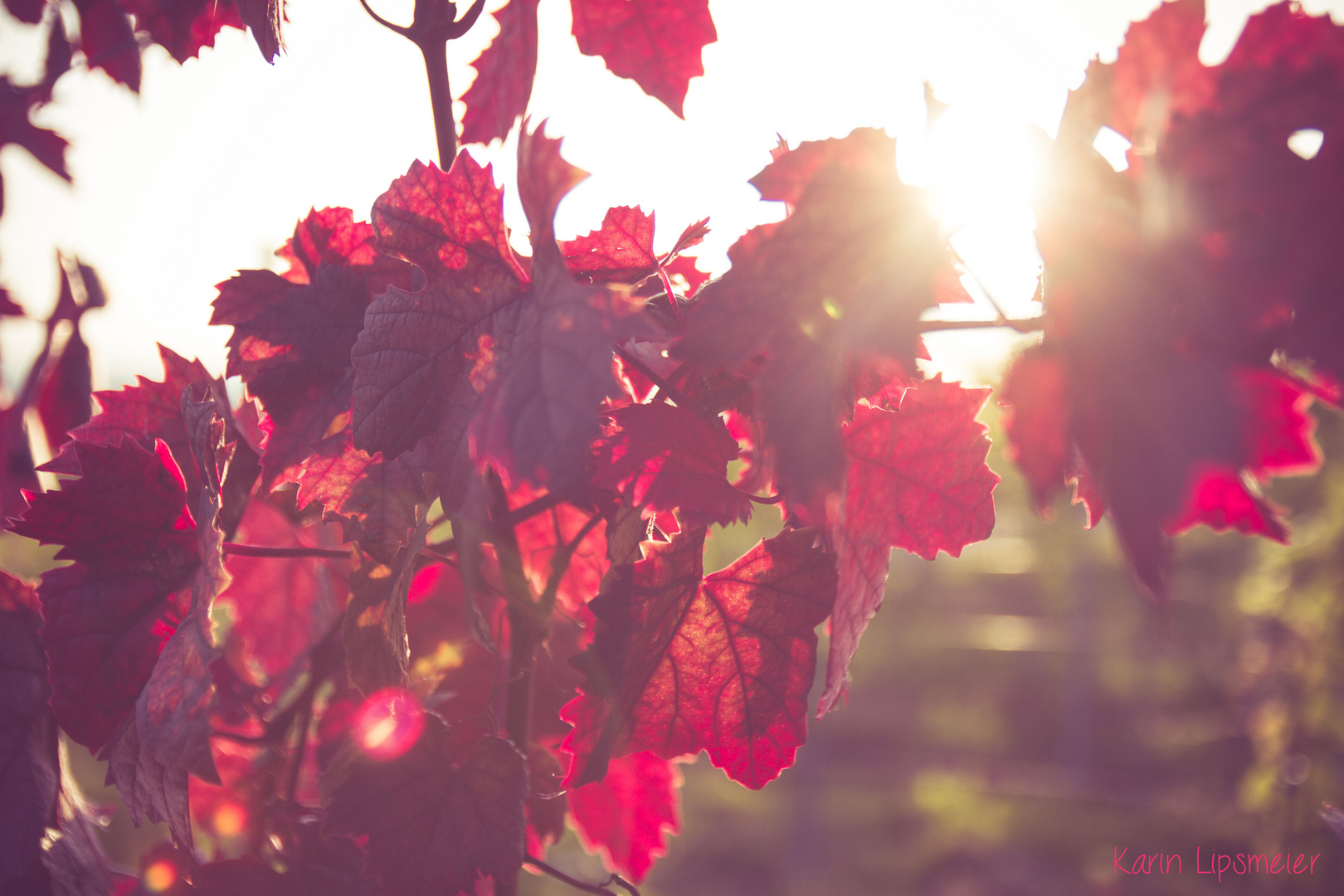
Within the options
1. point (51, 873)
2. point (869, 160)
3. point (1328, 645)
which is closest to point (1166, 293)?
point (869, 160)

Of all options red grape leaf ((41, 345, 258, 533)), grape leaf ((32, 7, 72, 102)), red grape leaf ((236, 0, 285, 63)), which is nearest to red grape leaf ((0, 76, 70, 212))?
grape leaf ((32, 7, 72, 102))

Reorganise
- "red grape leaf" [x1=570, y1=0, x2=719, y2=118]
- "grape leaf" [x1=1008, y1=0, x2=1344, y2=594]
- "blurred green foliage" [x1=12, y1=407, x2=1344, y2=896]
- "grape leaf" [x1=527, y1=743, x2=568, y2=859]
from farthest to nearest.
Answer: "blurred green foliage" [x1=12, y1=407, x2=1344, y2=896], "grape leaf" [x1=527, y1=743, x2=568, y2=859], "red grape leaf" [x1=570, y1=0, x2=719, y2=118], "grape leaf" [x1=1008, y1=0, x2=1344, y2=594]

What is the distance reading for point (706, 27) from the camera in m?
0.74

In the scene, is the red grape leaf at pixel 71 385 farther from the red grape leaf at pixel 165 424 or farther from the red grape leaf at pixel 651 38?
the red grape leaf at pixel 651 38

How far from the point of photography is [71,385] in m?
1.19

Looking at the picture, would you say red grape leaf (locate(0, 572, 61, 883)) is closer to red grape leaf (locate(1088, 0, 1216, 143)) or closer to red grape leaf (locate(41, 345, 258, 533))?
red grape leaf (locate(41, 345, 258, 533))

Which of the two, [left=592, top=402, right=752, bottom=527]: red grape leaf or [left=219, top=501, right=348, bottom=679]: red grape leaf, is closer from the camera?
[left=592, top=402, right=752, bottom=527]: red grape leaf

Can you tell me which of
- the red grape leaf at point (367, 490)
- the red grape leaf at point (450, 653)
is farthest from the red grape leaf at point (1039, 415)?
the red grape leaf at point (450, 653)

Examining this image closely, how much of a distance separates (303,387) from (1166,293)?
635 mm

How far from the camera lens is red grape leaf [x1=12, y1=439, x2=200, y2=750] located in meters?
0.68

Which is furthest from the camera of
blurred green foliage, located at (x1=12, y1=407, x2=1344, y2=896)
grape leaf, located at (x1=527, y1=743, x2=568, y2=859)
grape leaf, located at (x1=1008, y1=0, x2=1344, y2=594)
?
blurred green foliage, located at (x1=12, y1=407, x2=1344, y2=896)

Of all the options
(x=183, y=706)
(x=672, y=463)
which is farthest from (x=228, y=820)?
(x=672, y=463)

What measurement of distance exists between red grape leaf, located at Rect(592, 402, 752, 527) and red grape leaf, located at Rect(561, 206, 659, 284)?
12 centimetres

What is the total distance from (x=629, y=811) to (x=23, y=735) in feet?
2.00
